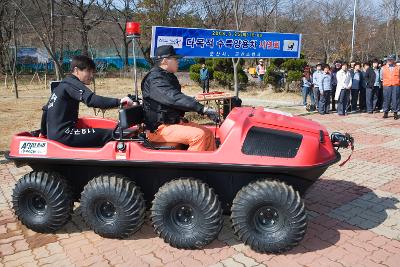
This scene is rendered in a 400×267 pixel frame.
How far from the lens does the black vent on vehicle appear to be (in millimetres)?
3627

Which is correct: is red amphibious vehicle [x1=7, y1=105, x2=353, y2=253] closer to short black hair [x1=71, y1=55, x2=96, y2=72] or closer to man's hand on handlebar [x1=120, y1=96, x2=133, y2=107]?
man's hand on handlebar [x1=120, y1=96, x2=133, y2=107]

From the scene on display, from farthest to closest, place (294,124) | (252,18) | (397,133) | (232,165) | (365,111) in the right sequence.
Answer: (252,18) → (365,111) → (397,133) → (294,124) → (232,165)

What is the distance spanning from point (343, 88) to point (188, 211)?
10.2 meters

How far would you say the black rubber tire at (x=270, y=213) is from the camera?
3.64 m

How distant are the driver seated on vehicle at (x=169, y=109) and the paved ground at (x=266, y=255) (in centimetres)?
105

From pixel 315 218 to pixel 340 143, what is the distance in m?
0.97

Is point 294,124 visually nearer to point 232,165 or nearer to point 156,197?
point 232,165

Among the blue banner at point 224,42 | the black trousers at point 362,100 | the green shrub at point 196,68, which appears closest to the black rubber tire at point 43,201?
the blue banner at point 224,42

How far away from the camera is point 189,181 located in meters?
3.78

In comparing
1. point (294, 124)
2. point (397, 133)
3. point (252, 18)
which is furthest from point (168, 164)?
point (252, 18)

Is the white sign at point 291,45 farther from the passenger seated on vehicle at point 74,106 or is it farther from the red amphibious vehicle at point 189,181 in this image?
the passenger seated on vehicle at point 74,106

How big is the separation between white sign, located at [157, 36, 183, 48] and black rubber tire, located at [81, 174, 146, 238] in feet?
19.8

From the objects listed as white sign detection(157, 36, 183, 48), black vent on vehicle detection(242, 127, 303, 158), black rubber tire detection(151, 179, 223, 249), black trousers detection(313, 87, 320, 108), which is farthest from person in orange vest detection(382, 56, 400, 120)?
black rubber tire detection(151, 179, 223, 249)

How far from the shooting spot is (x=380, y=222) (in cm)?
445
